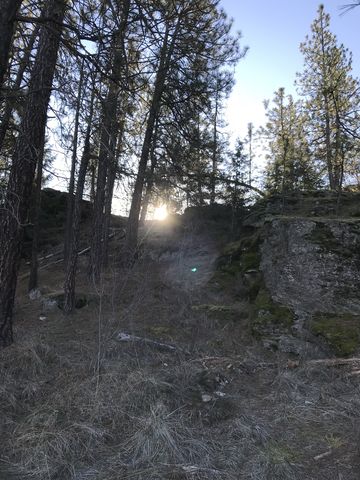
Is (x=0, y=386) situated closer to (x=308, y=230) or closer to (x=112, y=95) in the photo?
(x=112, y=95)

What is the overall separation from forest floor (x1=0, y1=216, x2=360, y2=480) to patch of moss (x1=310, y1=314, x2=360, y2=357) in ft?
2.29

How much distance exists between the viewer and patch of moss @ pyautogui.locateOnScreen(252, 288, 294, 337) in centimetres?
754

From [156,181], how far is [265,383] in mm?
8550

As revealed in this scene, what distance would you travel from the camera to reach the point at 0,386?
15.0ft

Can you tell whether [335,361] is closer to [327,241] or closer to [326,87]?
[327,241]

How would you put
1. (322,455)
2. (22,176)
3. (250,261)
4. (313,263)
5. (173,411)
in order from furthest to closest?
(250,261), (313,263), (22,176), (173,411), (322,455)

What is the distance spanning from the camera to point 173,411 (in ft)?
14.0

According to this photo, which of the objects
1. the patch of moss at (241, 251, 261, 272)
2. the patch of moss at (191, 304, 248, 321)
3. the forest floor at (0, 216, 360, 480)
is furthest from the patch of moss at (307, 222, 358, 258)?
the forest floor at (0, 216, 360, 480)

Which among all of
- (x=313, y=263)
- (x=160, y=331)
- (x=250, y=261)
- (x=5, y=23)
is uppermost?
(x=5, y=23)

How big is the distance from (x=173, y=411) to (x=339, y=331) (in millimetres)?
3886

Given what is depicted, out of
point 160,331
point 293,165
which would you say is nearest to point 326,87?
point 293,165

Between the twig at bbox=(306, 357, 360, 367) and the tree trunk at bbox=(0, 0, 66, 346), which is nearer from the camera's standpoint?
the twig at bbox=(306, 357, 360, 367)

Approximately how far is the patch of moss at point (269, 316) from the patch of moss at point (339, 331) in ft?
1.55

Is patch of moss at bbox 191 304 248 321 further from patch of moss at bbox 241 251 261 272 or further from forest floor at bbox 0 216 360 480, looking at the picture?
patch of moss at bbox 241 251 261 272
